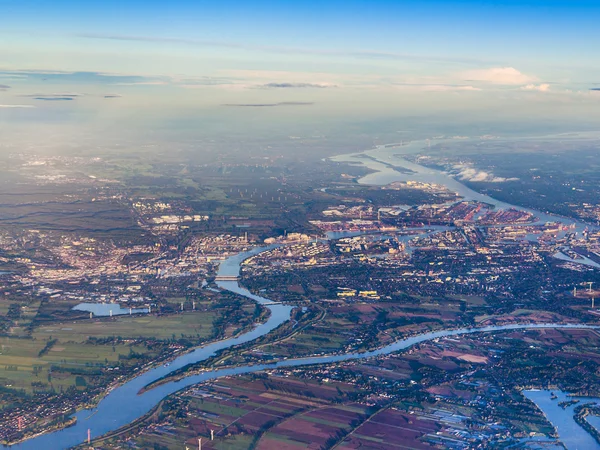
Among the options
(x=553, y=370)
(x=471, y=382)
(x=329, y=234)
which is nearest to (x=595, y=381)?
(x=553, y=370)

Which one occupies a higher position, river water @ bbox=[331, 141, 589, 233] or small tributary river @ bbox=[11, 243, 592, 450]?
river water @ bbox=[331, 141, 589, 233]

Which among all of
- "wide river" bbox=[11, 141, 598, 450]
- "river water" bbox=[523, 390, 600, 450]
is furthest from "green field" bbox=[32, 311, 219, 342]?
"river water" bbox=[523, 390, 600, 450]

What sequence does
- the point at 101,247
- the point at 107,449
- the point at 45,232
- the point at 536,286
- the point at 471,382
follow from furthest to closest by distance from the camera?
the point at 45,232 < the point at 101,247 < the point at 536,286 < the point at 471,382 < the point at 107,449

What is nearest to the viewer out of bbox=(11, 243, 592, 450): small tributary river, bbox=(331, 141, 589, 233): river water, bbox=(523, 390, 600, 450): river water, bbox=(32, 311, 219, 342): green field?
bbox=(523, 390, 600, 450): river water

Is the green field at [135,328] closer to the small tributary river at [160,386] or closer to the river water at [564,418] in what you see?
the small tributary river at [160,386]

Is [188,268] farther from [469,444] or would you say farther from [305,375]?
[469,444]

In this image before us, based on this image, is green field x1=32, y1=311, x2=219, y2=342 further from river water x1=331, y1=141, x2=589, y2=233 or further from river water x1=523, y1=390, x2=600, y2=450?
river water x1=331, y1=141, x2=589, y2=233

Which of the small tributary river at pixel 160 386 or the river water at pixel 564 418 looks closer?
the river water at pixel 564 418

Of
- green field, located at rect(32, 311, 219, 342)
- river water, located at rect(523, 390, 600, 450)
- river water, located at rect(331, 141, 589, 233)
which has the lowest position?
green field, located at rect(32, 311, 219, 342)

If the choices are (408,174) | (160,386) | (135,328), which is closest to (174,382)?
(160,386)

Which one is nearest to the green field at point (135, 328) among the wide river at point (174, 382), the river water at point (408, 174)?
the wide river at point (174, 382)

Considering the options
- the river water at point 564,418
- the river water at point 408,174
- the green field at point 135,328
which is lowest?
the green field at point 135,328
